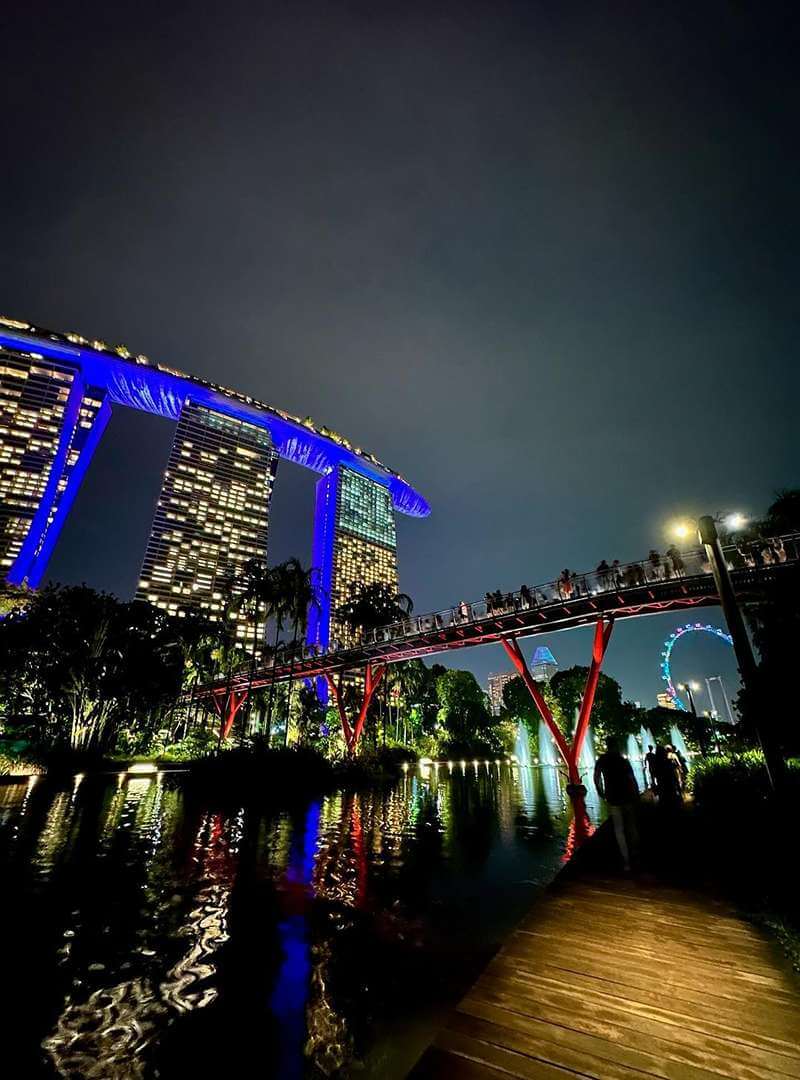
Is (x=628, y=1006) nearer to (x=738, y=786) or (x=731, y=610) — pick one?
(x=731, y=610)

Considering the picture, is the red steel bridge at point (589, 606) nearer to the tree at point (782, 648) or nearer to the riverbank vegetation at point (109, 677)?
the tree at point (782, 648)

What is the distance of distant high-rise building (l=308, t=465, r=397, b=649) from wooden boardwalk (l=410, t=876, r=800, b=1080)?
14480 centimetres

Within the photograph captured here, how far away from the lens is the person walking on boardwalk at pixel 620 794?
7.97 meters

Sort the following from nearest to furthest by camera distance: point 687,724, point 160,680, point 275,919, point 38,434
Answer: point 275,919, point 160,680, point 687,724, point 38,434

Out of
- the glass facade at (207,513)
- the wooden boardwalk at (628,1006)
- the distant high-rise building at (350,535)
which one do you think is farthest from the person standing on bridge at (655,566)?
the distant high-rise building at (350,535)

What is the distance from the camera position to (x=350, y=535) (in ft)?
562

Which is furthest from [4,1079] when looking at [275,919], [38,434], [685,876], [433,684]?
A: [38,434]

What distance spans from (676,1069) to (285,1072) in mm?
3298

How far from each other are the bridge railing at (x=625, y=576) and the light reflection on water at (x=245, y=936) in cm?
1148

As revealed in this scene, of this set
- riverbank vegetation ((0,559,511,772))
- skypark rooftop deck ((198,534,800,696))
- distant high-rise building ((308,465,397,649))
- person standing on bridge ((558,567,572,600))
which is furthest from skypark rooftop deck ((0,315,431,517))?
person standing on bridge ((558,567,572,600))

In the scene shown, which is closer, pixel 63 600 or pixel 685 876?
pixel 685 876

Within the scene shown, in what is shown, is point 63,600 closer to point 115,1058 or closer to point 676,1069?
point 115,1058

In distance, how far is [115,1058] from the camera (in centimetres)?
399

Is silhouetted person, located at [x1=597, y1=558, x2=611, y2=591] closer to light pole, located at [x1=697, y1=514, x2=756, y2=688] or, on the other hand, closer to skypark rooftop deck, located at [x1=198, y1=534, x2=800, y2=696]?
skypark rooftop deck, located at [x1=198, y1=534, x2=800, y2=696]
